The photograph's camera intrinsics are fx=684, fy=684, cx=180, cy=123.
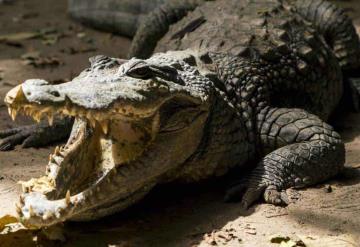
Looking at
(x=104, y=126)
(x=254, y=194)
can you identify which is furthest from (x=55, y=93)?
(x=254, y=194)

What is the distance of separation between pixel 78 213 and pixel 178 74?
3.33ft

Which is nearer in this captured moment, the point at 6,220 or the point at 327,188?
the point at 6,220

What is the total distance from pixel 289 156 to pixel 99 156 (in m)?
1.14

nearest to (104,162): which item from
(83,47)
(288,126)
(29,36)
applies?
(288,126)

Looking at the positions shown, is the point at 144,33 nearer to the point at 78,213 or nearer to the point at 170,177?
the point at 170,177

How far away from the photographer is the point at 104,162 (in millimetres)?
3691

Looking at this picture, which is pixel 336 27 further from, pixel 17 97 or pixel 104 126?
pixel 17 97

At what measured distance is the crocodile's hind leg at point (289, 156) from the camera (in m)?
3.91

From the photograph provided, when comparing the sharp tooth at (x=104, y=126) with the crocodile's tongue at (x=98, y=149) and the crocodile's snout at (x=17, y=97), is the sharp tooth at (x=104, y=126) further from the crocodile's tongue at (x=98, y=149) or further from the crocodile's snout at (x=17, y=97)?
the crocodile's snout at (x=17, y=97)

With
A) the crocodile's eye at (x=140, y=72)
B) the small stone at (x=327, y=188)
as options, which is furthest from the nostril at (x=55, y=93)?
the small stone at (x=327, y=188)

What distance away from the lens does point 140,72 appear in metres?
3.65

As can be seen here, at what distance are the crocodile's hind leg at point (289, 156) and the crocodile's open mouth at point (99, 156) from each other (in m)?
0.52

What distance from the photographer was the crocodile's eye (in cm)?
363

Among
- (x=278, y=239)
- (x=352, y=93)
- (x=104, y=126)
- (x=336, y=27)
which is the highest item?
(x=336, y=27)
